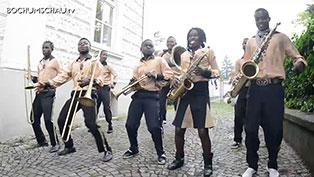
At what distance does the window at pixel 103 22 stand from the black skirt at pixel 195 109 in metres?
5.70

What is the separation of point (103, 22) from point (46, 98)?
4.87 metres

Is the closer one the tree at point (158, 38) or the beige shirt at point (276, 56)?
the beige shirt at point (276, 56)

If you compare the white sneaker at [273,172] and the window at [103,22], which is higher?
the window at [103,22]

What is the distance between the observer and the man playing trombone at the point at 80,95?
406 cm

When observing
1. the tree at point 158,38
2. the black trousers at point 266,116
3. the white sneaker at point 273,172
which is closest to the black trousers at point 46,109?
the black trousers at point 266,116

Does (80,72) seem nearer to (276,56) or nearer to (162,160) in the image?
(162,160)

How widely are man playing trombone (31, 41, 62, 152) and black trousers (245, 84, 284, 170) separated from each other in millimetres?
3426

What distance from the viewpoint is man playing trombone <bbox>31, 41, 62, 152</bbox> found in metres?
4.66

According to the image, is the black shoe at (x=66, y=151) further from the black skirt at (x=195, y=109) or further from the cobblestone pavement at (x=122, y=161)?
the black skirt at (x=195, y=109)

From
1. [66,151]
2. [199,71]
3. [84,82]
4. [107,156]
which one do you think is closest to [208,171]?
[199,71]

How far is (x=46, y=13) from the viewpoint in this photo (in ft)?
20.7

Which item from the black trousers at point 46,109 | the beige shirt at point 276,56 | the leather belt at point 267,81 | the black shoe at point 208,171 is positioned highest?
the beige shirt at point 276,56

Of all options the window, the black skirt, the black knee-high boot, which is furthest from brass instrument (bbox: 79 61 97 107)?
the window

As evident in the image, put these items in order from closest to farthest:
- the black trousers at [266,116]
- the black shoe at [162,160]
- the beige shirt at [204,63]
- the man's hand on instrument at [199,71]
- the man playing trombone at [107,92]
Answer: the black trousers at [266,116]
the man's hand on instrument at [199,71]
the beige shirt at [204,63]
the black shoe at [162,160]
the man playing trombone at [107,92]
